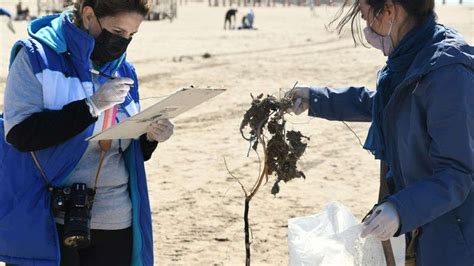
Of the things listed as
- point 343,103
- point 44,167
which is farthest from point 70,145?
point 343,103

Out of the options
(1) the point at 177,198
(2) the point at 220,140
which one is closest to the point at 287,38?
(2) the point at 220,140

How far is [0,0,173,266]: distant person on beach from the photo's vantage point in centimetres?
285

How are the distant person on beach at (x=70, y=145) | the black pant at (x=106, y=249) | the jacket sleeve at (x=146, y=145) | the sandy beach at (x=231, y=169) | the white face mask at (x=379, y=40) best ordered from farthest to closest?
the sandy beach at (x=231, y=169) → the jacket sleeve at (x=146, y=145) → the black pant at (x=106, y=249) → the distant person on beach at (x=70, y=145) → the white face mask at (x=379, y=40)

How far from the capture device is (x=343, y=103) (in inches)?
127

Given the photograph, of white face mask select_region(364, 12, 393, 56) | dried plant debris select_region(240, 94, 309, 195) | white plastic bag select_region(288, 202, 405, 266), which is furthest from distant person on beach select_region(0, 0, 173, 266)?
white face mask select_region(364, 12, 393, 56)

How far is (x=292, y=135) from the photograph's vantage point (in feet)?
10.4

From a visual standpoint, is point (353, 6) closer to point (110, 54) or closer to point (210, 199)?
point (110, 54)

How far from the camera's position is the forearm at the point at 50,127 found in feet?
9.23

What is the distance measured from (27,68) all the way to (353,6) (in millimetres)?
1175

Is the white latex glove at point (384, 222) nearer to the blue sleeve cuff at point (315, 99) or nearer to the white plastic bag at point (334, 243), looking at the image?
the white plastic bag at point (334, 243)

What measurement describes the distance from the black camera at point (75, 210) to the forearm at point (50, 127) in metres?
0.21

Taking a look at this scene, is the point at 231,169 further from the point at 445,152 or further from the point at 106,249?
the point at 445,152

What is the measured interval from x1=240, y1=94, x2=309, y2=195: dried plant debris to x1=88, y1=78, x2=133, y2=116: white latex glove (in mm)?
507

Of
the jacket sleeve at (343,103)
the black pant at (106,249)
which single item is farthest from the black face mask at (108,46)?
the jacket sleeve at (343,103)
